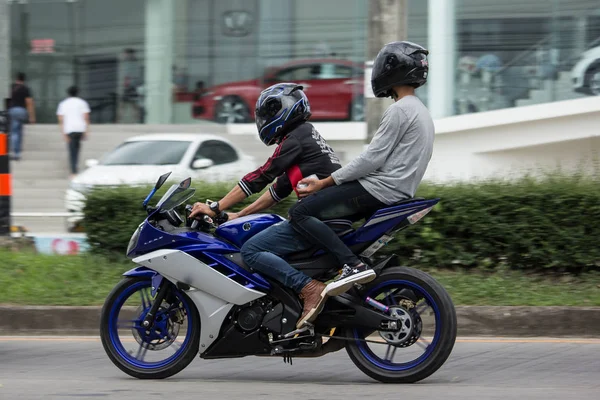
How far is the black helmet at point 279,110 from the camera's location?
618 cm

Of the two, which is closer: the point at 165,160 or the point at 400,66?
the point at 400,66

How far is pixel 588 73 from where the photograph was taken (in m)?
16.9

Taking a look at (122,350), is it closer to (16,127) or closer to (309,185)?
(309,185)

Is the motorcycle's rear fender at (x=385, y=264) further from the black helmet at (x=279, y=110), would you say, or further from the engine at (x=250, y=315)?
the black helmet at (x=279, y=110)

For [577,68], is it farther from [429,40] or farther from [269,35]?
[269,35]

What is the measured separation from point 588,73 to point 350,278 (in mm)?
12030

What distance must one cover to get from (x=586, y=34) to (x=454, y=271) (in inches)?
341

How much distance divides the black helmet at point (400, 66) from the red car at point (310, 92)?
42.9ft

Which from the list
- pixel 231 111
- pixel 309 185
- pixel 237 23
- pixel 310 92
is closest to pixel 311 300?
pixel 309 185

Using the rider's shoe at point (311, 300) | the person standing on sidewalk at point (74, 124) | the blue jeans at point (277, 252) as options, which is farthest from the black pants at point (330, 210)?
the person standing on sidewalk at point (74, 124)

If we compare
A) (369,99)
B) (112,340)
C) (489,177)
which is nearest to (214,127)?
(369,99)

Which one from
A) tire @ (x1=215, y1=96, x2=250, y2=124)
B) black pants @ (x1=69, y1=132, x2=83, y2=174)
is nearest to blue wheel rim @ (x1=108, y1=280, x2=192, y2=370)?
black pants @ (x1=69, y1=132, x2=83, y2=174)

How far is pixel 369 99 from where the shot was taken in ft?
36.3

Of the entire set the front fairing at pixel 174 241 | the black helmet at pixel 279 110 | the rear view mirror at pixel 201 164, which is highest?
the black helmet at pixel 279 110
